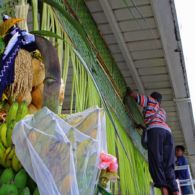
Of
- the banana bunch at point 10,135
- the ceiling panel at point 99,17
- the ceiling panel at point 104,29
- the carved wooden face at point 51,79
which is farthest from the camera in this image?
the ceiling panel at point 104,29

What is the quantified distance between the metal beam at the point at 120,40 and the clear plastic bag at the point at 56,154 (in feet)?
7.63

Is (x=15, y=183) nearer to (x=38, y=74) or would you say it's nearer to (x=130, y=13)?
(x=38, y=74)

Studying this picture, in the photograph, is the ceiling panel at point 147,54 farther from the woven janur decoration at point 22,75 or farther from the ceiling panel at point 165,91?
the woven janur decoration at point 22,75

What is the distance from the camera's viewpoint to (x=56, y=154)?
3.64 ft

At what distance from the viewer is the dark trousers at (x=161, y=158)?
3963mm

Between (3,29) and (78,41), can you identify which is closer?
(3,29)

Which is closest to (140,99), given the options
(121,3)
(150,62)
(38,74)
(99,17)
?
(150,62)

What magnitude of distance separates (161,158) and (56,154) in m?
3.09

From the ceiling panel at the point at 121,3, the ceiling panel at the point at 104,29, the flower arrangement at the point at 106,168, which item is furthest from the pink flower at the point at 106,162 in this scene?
the ceiling panel at the point at 104,29

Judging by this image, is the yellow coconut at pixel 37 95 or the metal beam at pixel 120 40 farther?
the metal beam at pixel 120 40

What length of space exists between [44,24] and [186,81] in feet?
8.06

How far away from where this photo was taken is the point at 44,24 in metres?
2.03

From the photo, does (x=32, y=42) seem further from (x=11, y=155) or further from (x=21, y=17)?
(x=11, y=155)

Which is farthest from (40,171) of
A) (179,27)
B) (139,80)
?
(139,80)
